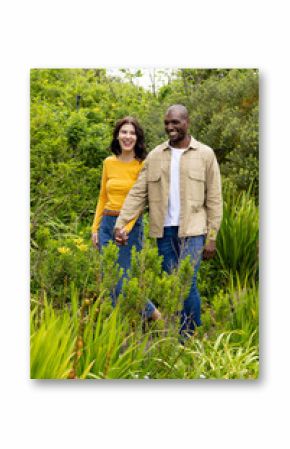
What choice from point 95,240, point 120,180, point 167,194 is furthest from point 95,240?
point 167,194

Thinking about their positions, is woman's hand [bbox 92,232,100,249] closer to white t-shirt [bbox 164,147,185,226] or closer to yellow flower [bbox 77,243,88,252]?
yellow flower [bbox 77,243,88,252]

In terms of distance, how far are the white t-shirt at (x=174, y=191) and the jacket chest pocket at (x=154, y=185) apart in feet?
0.25

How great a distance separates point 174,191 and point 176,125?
41 cm

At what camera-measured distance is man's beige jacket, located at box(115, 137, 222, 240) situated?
6676 millimetres

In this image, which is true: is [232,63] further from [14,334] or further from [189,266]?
[14,334]

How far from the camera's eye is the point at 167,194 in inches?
264

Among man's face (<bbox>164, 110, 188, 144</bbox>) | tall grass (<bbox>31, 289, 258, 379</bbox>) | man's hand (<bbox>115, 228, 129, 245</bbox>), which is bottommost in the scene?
tall grass (<bbox>31, 289, 258, 379</bbox>)

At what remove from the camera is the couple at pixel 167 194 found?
6676 millimetres

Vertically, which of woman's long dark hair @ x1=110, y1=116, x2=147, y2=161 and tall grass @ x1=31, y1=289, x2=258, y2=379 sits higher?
woman's long dark hair @ x1=110, y1=116, x2=147, y2=161

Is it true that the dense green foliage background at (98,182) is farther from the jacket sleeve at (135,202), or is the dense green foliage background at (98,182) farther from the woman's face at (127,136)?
the jacket sleeve at (135,202)

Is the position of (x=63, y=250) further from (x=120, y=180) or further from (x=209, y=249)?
(x=209, y=249)

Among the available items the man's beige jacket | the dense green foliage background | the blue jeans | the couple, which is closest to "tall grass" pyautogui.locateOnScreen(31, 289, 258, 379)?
the dense green foliage background

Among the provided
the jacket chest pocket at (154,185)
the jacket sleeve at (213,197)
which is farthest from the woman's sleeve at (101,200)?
the jacket sleeve at (213,197)
